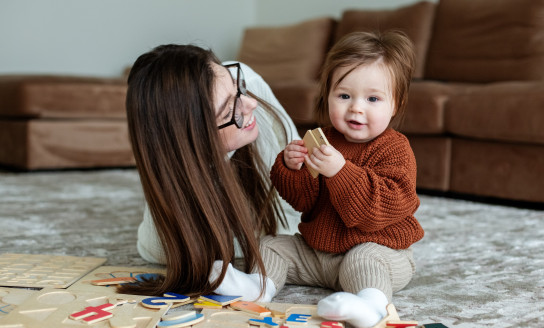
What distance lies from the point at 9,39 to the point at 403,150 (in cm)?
347

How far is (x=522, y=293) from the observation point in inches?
41.9

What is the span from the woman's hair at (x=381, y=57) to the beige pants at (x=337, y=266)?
0.27 meters

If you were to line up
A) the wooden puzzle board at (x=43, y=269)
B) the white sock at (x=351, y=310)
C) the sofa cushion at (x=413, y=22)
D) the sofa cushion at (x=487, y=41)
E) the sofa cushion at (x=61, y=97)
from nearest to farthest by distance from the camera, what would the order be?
the white sock at (x=351, y=310) → the wooden puzzle board at (x=43, y=269) → the sofa cushion at (x=487, y=41) → the sofa cushion at (x=61, y=97) → the sofa cushion at (x=413, y=22)

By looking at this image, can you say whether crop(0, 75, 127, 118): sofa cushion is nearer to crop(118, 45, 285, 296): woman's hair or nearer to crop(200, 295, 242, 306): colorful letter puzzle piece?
crop(118, 45, 285, 296): woman's hair

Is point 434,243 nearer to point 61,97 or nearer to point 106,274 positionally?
Result: point 106,274

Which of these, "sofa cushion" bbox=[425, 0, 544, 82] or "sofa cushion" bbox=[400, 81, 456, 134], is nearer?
"sofa cushion" bbox=[400, 81, 456, 134]

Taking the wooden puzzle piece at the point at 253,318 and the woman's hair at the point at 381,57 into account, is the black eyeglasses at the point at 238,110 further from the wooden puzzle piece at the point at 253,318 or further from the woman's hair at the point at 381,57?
the wooden puzzle piece at the point at 253,318

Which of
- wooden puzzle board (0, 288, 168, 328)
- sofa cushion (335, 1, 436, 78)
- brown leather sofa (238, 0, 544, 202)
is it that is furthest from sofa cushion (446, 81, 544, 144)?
wooden puzzle board (0, 288, 168, 328)

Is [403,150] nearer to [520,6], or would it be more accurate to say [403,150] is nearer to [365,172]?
[365,172]

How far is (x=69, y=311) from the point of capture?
0.87m

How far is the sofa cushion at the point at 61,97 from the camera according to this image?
2787 millimetres

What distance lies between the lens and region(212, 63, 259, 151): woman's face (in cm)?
98

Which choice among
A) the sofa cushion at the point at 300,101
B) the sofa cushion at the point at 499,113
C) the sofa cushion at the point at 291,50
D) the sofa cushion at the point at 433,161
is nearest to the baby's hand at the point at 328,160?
the sofa cushion at the point at 499,113

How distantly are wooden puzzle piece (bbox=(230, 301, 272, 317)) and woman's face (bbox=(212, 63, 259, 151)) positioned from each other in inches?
11.0
